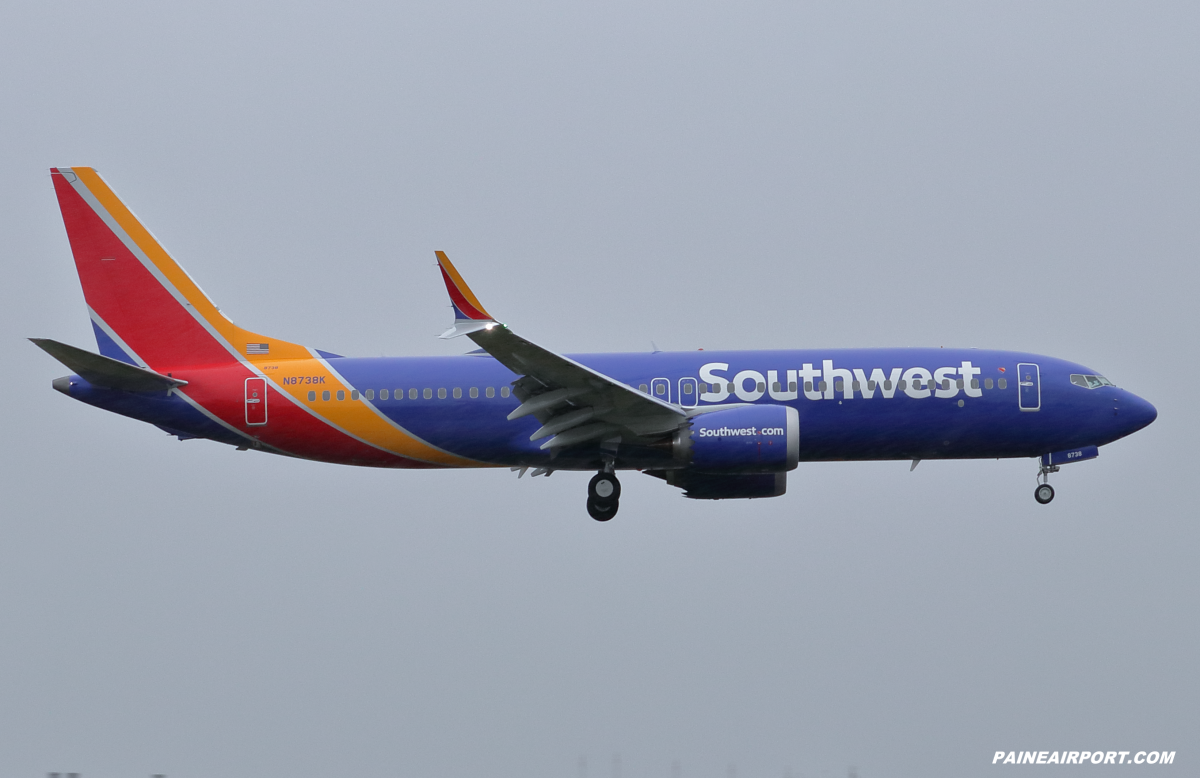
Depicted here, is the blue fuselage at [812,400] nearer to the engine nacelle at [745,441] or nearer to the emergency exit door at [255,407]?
the emergency exit door at [255,407]

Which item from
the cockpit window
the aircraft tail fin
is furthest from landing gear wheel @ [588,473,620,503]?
the cockpit window

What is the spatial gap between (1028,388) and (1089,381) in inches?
73.0

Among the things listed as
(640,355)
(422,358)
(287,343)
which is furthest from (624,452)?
(287,343)

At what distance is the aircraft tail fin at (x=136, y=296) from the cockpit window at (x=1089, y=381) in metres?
18.7

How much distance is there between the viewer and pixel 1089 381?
3409cm

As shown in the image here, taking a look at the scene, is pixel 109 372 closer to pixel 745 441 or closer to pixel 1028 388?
pixel 745 441

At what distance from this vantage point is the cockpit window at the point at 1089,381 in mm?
33906

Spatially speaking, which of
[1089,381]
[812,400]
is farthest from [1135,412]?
Answer: [812,400]

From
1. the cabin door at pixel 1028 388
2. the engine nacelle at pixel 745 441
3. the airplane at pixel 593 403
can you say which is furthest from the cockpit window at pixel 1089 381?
the engine nacelle at pixel 745 441

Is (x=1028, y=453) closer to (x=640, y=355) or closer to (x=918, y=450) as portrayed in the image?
(x=918, y=450)

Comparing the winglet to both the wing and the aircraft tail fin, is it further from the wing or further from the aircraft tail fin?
the aircraft tail fin

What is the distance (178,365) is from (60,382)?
2.72 meters

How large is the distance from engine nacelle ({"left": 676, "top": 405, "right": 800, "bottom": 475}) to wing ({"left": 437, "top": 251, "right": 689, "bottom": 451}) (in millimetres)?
649

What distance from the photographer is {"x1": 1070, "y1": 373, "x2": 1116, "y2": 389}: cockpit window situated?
33.9 meters
